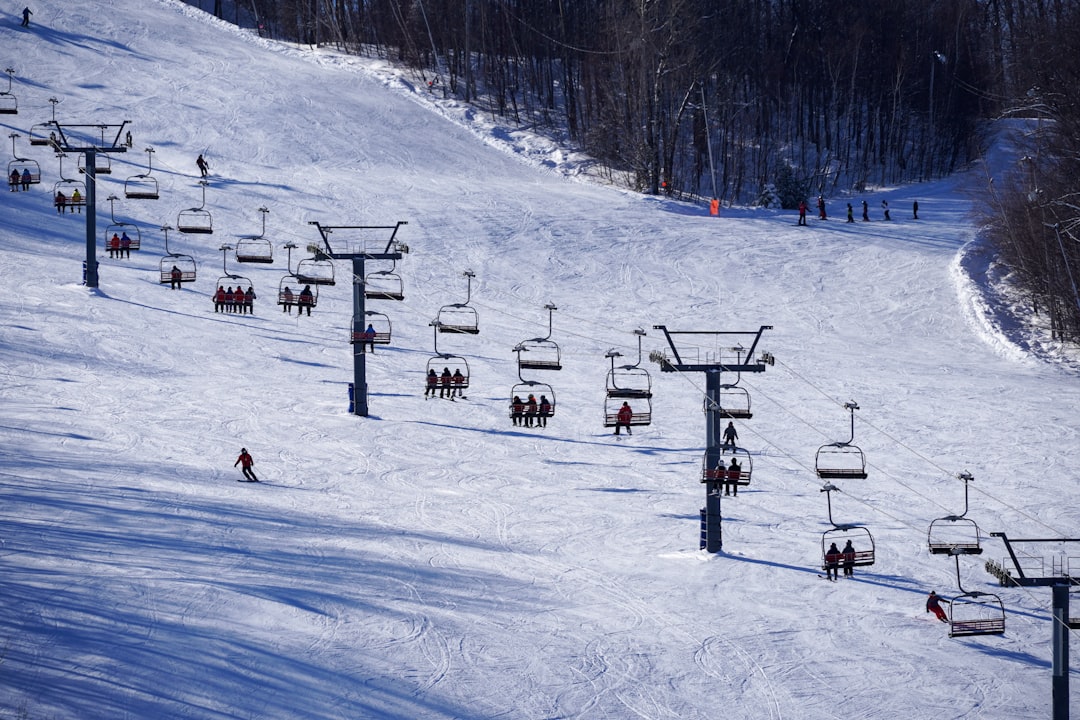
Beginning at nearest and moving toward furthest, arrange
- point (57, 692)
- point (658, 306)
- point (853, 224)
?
point (57, 692), point (658, 306), point (853, 224)

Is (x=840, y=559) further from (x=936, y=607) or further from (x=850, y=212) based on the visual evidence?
(x=850, y=212)

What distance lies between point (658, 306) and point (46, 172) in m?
22.7

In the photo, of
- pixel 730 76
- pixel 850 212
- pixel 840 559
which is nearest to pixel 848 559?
pixel 840 559

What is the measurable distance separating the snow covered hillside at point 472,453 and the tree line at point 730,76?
22.9 ft

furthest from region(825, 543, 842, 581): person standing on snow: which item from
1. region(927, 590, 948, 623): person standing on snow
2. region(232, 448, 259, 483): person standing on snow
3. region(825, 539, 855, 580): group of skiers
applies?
region(232, 448, 259, 483): person standing on snow

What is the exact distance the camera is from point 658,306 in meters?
39.2

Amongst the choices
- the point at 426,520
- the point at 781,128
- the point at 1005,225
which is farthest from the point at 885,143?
the point at 426,520

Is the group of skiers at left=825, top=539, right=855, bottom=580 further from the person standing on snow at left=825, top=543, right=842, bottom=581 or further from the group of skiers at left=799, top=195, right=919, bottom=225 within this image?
the group of skiers at left=799, top=195, right=919, bottom=225

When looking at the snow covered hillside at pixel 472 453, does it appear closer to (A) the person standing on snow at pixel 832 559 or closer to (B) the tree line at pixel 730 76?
(A) the person standing on snow at pixel 832 559

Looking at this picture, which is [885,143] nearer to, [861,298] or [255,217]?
[861,298]

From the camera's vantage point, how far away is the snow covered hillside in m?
16.9

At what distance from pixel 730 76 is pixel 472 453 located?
4311 centimetres

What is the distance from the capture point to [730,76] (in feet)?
212

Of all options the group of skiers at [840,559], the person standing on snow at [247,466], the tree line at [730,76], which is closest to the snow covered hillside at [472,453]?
the person standing on snow at [247,466]
